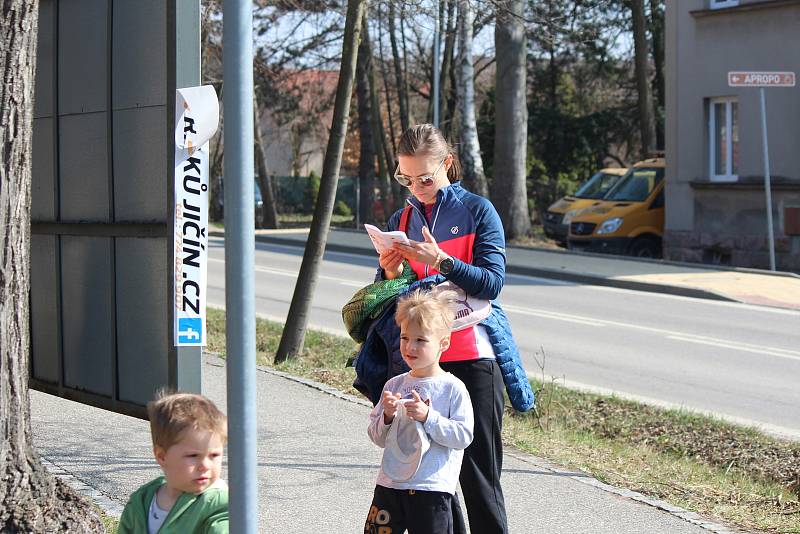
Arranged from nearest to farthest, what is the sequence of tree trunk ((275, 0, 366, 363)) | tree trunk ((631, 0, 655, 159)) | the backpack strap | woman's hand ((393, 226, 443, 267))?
1. woman's hand ((393, 226, 443, 267))
2. the backpack strap
3. tree trunk ((275, 0, 366, 363))
4. tree trunk ((631, 0, 655, 159))

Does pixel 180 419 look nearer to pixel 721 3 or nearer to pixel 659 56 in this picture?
pixel 721 3

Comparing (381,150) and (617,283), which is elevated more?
(381,150)

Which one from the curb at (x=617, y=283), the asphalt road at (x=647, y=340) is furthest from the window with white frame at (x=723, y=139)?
the asphalt road at (x=647, y=340)

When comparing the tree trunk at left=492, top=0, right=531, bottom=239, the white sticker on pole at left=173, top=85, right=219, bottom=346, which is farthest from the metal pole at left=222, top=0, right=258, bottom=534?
the tree trunk at left=492, top=0, right=531, bottom=239

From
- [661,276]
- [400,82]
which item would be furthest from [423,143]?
[400,82]

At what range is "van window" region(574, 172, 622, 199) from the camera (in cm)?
2430

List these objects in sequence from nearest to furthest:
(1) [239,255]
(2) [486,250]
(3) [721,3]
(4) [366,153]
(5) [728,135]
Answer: (1) [239,255] → (2) [486,250] → (3) [721,3] → (5) [728,135] → (4) [366,153]

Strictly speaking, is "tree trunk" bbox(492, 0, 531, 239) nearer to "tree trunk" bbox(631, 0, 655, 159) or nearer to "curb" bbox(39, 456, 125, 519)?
"tree trunk" bbox(631, 0, 655, 159)

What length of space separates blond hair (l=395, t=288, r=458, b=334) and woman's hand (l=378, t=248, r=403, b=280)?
0.23 m

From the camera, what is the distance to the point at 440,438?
12.3 feet

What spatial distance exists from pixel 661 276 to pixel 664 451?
11.0 m

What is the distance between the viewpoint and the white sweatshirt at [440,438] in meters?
3.78

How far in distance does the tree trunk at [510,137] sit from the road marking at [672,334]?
34.1 ft

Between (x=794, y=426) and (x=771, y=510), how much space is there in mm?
2911
